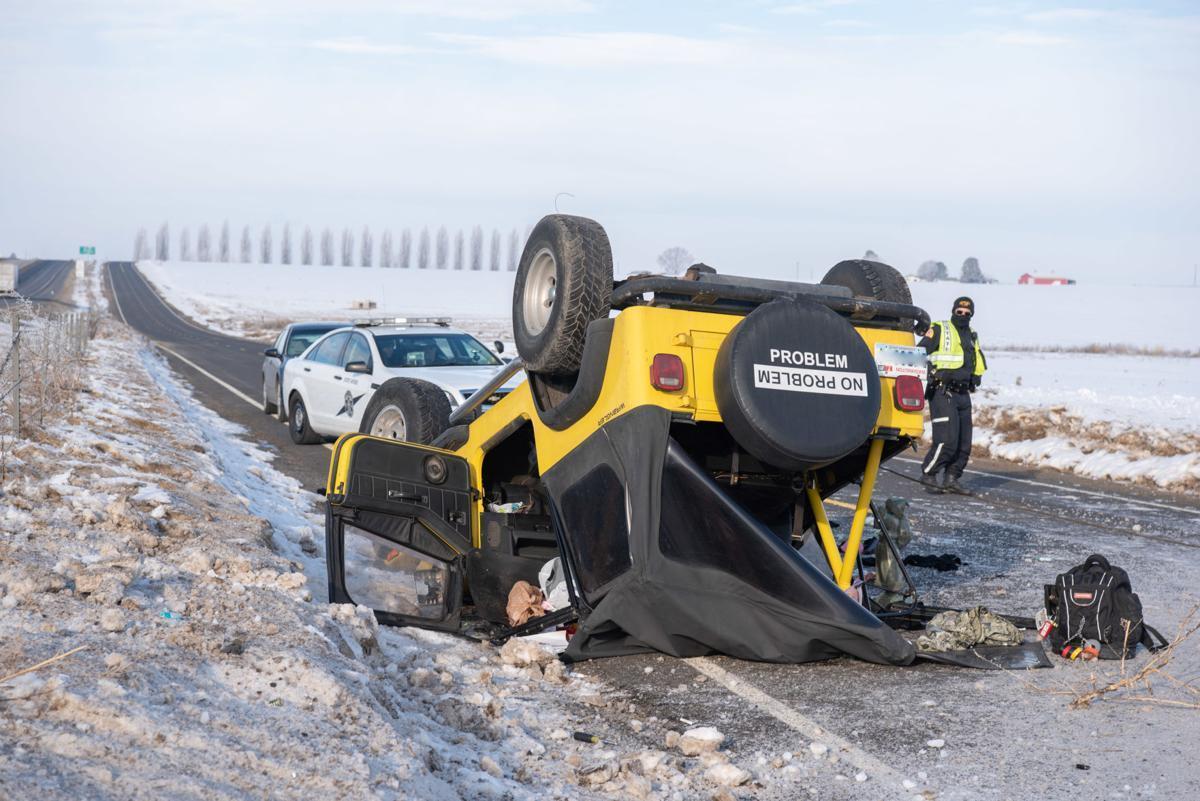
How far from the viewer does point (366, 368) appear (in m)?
13.2

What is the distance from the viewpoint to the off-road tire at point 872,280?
22.0 feet

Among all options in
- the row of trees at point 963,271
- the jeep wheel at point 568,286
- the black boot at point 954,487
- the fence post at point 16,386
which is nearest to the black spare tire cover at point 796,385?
the jeep wheel at point 568,286

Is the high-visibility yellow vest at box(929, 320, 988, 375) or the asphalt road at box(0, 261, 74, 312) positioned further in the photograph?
the asphalt road at box(0, 261, 74, 312)

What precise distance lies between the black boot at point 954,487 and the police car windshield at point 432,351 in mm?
4997

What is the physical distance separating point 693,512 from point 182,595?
234 cm

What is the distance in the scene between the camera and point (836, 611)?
17.9 feet

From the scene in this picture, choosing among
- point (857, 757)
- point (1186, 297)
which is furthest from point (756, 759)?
point (1186, 297)

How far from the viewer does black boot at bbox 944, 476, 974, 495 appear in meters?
12.5

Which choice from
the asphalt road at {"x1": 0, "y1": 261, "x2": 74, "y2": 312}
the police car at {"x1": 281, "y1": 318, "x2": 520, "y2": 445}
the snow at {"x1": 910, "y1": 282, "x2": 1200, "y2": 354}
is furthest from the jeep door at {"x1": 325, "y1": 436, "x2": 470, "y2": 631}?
the asphalt road at {"x1": 0, "y1": 261, "x2": 74, "y2": 312}

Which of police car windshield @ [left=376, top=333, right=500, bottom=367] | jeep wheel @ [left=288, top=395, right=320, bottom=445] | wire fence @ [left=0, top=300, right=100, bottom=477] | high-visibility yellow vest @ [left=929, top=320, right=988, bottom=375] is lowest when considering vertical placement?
jeep wheel @ [left=288, top=395, right=320, bottom=445]

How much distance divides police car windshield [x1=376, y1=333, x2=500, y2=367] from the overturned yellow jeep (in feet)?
22.4

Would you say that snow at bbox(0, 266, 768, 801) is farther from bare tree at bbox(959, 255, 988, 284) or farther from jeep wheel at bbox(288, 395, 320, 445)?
bare tree at bbox(959, 255, 988, 284)

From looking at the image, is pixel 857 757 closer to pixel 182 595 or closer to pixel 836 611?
pixel 836 611

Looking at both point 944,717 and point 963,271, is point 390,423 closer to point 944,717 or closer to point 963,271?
point 944,717
